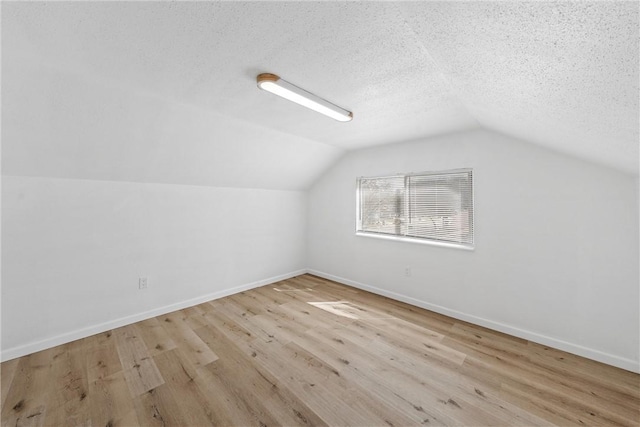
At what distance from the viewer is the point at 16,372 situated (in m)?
1.91

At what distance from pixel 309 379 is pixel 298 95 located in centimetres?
223

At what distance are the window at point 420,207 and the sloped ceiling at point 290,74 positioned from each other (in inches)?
29.9

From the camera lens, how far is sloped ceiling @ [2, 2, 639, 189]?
96 cm

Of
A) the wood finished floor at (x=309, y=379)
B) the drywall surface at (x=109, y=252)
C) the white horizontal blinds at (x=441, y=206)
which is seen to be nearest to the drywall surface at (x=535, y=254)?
the white horizontal blinds at (x=441, y=206)

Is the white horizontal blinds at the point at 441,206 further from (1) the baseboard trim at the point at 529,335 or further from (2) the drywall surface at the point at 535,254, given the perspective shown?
(1) the baseboard trim at the point at 529,335

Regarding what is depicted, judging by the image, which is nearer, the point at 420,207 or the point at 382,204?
the point at 420,207

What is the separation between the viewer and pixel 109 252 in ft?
8.46

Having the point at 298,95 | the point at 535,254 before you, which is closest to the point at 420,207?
the point at 535,254

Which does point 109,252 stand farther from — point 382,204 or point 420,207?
point 420,207

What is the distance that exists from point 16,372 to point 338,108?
11.3 feet

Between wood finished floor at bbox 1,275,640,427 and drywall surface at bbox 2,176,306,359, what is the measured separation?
0.89ft

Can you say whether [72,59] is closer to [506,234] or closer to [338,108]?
[338,108]

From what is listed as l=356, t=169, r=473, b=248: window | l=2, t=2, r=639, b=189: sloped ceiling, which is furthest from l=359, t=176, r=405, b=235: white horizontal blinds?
l=2, t=2, r=639, b=189: sloped ceiling

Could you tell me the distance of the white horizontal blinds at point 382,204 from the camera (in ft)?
11.7
